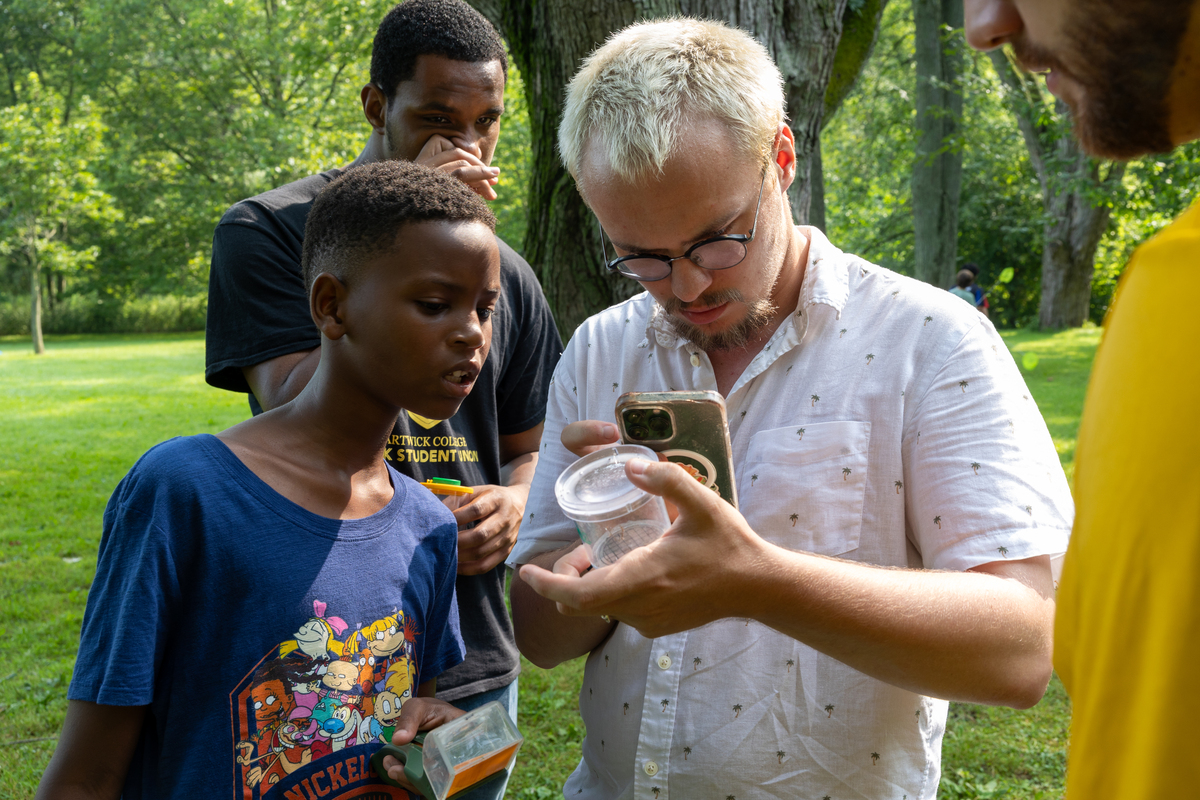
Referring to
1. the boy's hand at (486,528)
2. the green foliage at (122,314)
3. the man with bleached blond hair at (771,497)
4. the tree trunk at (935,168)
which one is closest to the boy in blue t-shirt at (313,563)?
the boy's hand at (486,528)

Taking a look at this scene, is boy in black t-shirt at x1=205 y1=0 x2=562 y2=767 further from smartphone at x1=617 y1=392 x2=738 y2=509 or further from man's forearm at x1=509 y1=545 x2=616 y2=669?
smartphone at x1=617 y1=392 x2=738 y2=509

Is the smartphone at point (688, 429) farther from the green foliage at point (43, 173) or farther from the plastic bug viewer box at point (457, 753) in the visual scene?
the green foliage at point (43, 173)

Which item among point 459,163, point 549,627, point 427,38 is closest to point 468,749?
point 549,627

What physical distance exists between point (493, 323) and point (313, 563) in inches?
38.3

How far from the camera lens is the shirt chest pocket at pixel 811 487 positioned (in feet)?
5.53

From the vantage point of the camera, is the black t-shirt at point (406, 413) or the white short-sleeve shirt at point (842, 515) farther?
the black t-shirt at point (406, 413)

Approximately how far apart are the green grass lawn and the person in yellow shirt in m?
3.50

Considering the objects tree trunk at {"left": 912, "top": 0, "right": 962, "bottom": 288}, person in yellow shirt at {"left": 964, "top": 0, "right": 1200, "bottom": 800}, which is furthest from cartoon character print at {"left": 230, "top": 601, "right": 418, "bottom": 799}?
tree trunk at {"left": 912, "top": 0, "right": 962, "bottom": 288}

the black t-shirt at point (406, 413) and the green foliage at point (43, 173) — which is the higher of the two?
the green foliage at point (43, 173)

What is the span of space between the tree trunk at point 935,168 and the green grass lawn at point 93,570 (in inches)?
95.6

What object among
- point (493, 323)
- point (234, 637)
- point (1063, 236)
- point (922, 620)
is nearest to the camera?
point (922, 620)

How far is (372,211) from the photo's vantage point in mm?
1970

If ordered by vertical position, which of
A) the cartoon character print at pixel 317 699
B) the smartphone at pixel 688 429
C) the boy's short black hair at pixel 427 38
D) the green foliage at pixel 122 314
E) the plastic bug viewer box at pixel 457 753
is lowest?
the green foliage at pixel 122 314

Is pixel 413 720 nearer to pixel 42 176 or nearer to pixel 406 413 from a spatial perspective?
pixel 406 413
